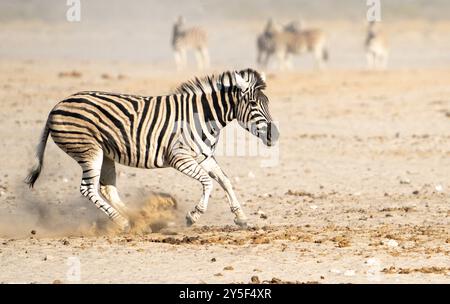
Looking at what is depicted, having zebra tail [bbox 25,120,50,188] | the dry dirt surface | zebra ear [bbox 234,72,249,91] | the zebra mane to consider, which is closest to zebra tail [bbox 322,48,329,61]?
the dry dirt surface

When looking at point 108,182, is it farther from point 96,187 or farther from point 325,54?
point 325,54

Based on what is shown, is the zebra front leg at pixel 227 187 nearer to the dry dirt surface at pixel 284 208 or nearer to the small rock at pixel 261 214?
the dry dirt surface at pixel 284 208

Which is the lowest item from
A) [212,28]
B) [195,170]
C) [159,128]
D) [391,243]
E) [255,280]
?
[255,280]

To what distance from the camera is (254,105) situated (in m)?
8.85

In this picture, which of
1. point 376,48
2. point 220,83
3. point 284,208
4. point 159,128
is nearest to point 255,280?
point 159,128

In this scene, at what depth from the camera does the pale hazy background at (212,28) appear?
28.9m

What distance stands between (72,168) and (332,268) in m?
5.30

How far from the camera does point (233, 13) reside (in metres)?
35.8

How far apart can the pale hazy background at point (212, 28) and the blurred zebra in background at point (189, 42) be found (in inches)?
16.6

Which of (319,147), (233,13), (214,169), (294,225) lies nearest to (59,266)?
(214,169)

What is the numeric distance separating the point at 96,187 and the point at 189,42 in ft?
63.2

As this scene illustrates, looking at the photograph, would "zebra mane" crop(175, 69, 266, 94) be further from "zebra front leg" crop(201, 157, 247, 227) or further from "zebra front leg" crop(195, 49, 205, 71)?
"zebra front leg" crop(195, 49, 205, 71)

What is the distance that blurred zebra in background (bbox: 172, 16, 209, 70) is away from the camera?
27641 millimetres

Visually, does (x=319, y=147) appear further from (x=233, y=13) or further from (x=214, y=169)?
(x=233, y=13)
